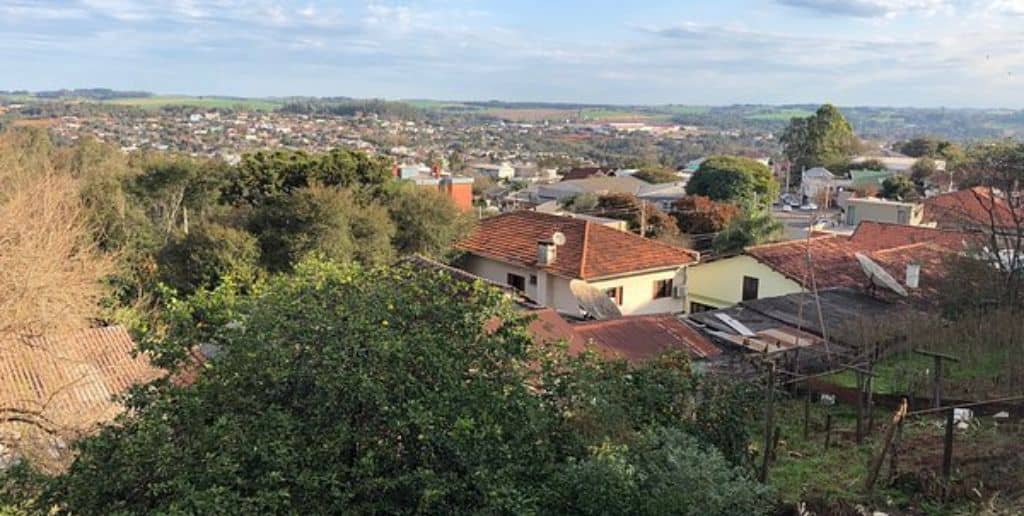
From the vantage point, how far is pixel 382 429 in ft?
17.3

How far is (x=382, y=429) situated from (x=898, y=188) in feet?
143

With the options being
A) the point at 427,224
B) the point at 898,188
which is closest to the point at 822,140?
the point at 898,188

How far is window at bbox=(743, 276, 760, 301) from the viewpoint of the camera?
1999 cm

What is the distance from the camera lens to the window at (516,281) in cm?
2100

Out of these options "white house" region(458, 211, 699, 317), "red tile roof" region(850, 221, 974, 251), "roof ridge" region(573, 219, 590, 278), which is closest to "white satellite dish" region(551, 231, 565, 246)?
"white house" region(458, 211, 699, 317)

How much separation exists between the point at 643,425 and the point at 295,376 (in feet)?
8.51

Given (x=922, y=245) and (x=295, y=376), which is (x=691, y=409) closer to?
(x=295, y=376)

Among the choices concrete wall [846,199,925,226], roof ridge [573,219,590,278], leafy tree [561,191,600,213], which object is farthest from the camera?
leafy tree [561,191,600,213]

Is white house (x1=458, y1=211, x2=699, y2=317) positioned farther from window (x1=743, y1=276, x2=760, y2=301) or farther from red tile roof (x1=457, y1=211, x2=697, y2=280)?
window (x1=743, y1=276, x2=760, y2=301)

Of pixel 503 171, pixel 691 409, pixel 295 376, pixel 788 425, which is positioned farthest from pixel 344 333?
pixel 503 171

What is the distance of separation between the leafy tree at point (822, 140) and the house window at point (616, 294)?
153 feet

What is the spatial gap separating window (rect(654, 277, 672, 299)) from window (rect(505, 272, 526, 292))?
3528 mm

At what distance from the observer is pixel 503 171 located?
81312 millimetres

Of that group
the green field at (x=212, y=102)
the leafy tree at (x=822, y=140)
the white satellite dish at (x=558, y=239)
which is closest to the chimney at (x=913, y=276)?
the white satellite dish at (x=558, y=239)
